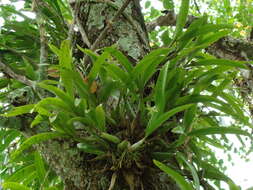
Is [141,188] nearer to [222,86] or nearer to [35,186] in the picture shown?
[222,86]

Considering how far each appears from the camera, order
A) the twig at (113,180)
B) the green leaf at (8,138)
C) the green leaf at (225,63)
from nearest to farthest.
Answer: the twig at (113,180)
the green leaf at (225,63)
the green leaf at (8,138)

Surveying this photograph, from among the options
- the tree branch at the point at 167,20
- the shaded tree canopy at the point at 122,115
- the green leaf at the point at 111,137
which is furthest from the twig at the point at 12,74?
the tree branch at the point at 167,20

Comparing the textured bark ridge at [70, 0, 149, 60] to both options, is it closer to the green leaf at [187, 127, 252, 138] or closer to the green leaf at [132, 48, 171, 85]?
the green leaf at [132, 48, 171, 85]

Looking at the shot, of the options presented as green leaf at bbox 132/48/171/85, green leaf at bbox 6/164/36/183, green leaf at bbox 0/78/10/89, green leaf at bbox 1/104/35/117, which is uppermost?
green leaf at bbox 132/48/171/85

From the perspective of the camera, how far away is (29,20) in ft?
4.46

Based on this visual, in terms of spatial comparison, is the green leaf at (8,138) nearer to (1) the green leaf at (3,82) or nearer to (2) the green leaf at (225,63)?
(1) the green leaf at (3,82)

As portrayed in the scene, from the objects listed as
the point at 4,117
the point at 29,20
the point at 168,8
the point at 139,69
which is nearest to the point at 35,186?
the point at 4,117

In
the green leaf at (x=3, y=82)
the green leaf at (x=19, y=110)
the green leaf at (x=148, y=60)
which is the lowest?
the green leaf at (x=19, y=110)

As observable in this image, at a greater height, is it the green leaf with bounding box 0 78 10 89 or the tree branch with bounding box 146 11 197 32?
the tree branch with bounding box 146 11 197 32

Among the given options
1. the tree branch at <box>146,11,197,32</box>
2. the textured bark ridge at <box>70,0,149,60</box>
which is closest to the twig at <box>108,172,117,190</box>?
the textured bark ridge at <box>70,0,149,60</box>

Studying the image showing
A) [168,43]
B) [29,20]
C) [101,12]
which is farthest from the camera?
[29,20]

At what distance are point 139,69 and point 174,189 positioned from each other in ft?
1.17

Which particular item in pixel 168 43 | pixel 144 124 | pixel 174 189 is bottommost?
pixel 174 189

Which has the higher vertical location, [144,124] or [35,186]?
[144,124]
